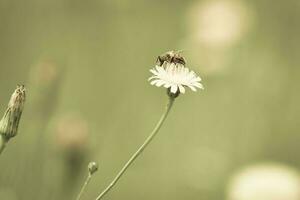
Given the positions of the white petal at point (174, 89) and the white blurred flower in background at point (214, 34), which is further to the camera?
the white blurred flower in background at point (214, 34)

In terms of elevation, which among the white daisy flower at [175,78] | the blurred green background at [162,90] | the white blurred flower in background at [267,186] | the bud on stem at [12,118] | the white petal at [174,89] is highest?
the blurred green background at [162,90]

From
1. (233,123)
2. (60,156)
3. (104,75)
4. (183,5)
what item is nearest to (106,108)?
(104,75)

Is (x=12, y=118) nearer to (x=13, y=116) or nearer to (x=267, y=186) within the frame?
(x=13, y=116)

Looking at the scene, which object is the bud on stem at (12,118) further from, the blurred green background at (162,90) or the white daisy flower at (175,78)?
the blurred green background at (162,90)

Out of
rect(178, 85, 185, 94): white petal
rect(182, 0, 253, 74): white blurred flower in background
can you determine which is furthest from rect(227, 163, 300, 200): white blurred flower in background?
rect(178, 85, 185, 94): white petal

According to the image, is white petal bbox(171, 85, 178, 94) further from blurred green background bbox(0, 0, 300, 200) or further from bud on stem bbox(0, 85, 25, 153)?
blurred green background bbox(0, 0, 300, 200)

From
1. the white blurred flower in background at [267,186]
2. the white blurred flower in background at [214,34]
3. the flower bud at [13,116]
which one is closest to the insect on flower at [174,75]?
the flower bud at [13,116]
